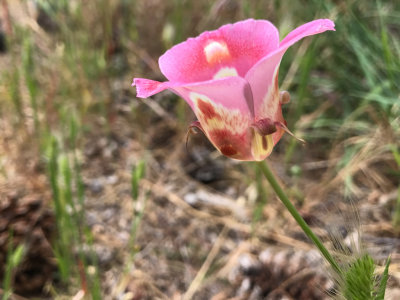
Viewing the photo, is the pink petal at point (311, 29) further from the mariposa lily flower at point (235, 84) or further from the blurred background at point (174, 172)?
the blurred background at point (174, 172)

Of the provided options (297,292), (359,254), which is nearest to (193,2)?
(297,292)

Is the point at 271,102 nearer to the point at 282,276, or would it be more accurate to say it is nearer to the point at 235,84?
the point at 235,84

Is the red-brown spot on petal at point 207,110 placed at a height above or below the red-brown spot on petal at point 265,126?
above

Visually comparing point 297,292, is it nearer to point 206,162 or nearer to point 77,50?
point 206,162

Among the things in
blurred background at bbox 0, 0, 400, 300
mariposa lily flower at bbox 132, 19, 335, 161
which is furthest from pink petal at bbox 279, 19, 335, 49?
blurred background at bbox 0, 0, 400, 300

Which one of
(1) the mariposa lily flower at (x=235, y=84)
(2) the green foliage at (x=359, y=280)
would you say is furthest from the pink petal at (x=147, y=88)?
(2) the green foliage at (x=359, y=280)

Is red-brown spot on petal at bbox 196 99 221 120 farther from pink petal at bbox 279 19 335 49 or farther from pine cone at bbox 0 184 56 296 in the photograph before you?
pine cone at bbox 0 184 56 296

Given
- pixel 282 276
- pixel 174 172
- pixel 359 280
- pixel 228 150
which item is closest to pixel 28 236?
pixel 174 172
